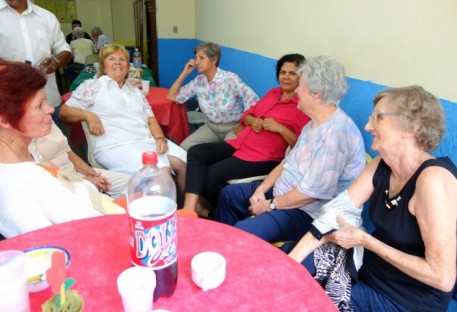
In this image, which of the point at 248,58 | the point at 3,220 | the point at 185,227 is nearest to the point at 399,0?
the point at 185,227

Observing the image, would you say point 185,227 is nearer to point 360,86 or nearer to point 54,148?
point 54,148

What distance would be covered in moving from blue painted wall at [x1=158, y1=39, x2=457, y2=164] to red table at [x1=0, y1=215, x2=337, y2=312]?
0.98 metres

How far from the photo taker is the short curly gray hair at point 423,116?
112cm

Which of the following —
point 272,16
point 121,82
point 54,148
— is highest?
point 272,16

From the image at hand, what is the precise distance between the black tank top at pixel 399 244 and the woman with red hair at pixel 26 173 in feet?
3.36

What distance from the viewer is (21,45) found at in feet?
8.45

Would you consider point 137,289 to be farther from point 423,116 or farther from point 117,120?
point 117,120

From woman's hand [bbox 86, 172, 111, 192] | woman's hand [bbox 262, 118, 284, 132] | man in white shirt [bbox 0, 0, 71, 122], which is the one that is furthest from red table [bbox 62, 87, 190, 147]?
woman's hand [bbox 262, 118, 284, 132]

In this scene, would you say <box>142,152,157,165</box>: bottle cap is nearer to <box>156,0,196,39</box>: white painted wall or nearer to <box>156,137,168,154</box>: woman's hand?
<box>156,137,168,154</box>: woman's hand

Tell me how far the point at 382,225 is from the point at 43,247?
1066 millimetres

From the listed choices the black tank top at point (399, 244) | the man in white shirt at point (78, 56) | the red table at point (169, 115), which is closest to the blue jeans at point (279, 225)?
the black tank top at point (399, 244)

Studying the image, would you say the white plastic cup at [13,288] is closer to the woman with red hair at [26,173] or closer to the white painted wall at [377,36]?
the woman with red hair at [26,173]

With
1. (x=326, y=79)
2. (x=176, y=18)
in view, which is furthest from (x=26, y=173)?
(x=176, y=18)

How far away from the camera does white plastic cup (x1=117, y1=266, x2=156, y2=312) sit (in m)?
0.67
